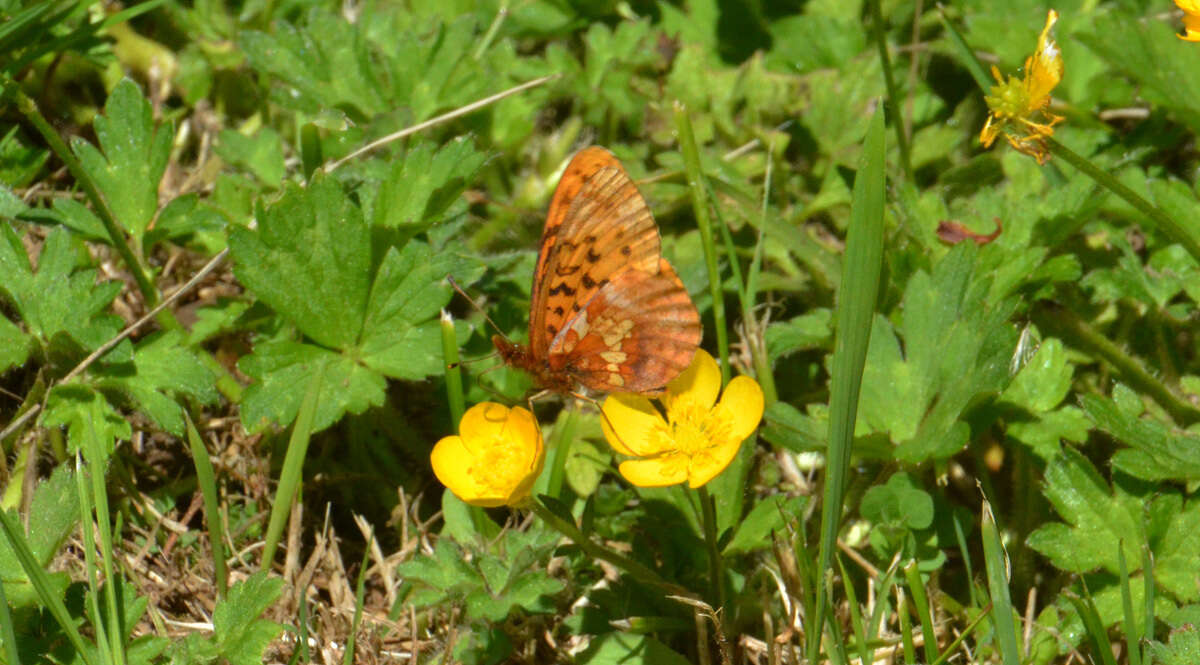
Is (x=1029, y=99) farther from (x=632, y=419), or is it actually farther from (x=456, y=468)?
(x=456, y=468)

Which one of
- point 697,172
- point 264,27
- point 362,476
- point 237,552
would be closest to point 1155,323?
point 697,172

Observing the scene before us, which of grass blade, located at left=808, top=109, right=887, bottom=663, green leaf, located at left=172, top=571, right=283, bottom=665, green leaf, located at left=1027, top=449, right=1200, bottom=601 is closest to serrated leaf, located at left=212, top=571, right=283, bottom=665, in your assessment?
green leaf, located at left=172, top=571, right=283, bottom=665

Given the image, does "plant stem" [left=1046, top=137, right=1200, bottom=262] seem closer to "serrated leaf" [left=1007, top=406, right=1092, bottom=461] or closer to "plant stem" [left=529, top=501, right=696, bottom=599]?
"serrated leaf" [left=1007, top=406, right=1092, bottom=461]

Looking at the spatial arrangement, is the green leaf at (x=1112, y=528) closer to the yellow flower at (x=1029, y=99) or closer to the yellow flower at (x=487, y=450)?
the yellow flower at (x=1029, y=99)

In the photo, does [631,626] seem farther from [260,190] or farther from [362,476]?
[260,190]

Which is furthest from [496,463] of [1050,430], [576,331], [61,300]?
[1050,430]
